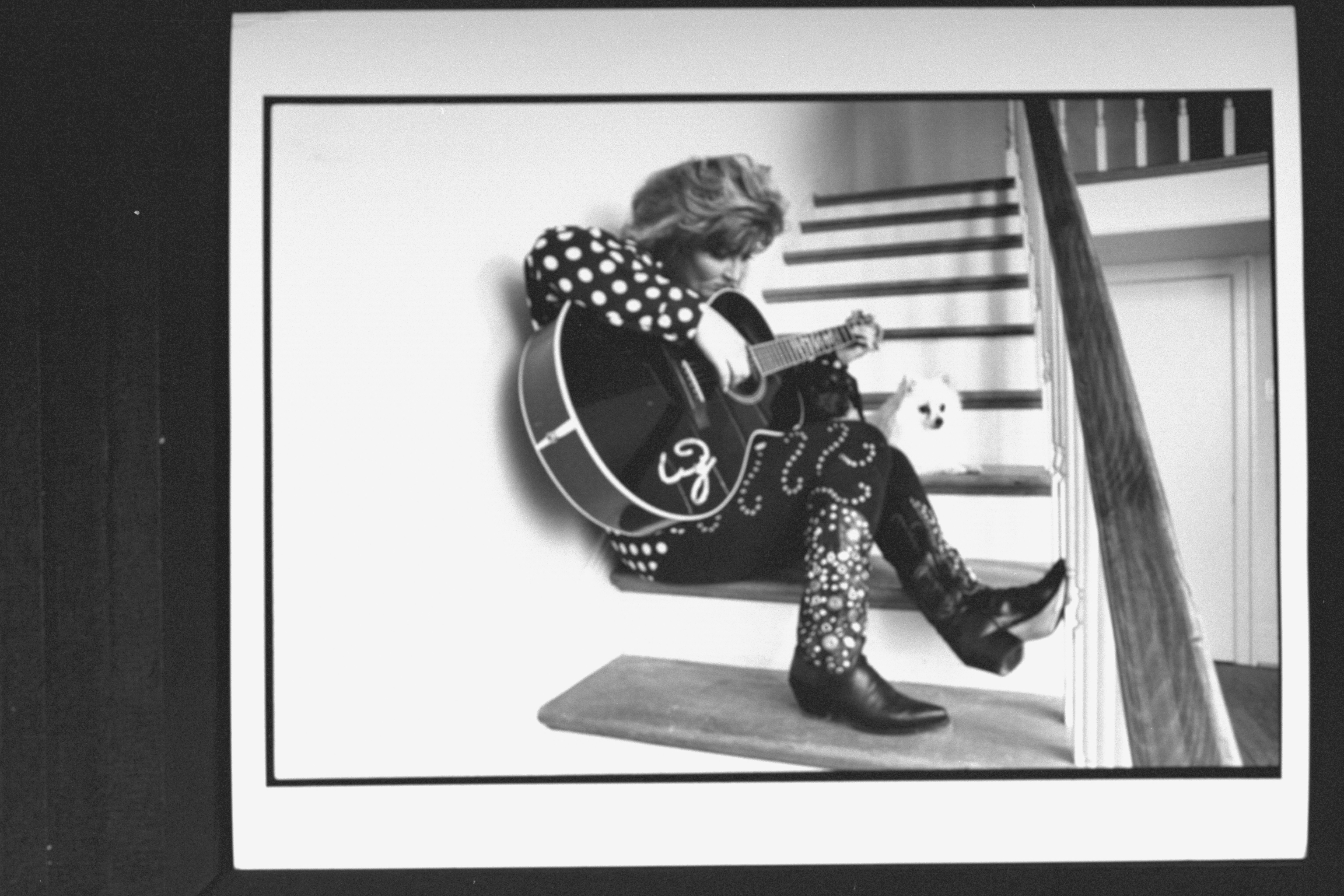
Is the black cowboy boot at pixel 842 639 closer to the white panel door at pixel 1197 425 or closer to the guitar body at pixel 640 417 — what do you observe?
the guitar body at pixel 640 417

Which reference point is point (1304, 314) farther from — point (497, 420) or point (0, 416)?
point (0, 416)

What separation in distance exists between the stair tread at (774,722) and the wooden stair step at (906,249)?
0.69 meters

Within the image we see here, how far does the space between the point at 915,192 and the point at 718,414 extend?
19.3 inches

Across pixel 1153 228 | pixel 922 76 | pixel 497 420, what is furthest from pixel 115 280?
pixel 1153 228

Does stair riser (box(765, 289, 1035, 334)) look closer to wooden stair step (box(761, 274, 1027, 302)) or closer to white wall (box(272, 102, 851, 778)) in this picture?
wooden stair step (box(761, 274, 1027, 302))

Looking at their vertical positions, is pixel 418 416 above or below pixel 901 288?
below

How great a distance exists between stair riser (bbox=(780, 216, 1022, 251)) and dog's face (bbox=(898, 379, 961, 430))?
246 mm

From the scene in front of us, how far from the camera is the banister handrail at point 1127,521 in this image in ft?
4.95

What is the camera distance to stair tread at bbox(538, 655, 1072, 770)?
1.61 m

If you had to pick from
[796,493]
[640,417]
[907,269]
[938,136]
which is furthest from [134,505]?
[938,136]

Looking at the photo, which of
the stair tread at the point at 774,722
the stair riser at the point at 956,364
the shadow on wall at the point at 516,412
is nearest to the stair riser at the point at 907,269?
the stair riser at the point at 956,364

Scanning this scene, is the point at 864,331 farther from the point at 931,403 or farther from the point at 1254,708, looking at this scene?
the point at 1254,708

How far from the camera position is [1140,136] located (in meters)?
1.63

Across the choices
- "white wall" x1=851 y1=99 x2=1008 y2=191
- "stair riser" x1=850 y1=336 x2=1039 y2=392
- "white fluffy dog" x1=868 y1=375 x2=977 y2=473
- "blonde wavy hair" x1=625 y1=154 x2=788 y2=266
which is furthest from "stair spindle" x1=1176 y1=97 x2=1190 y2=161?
"blonde wavy hair" x1=625 y1=154 x2=788 y2=266
